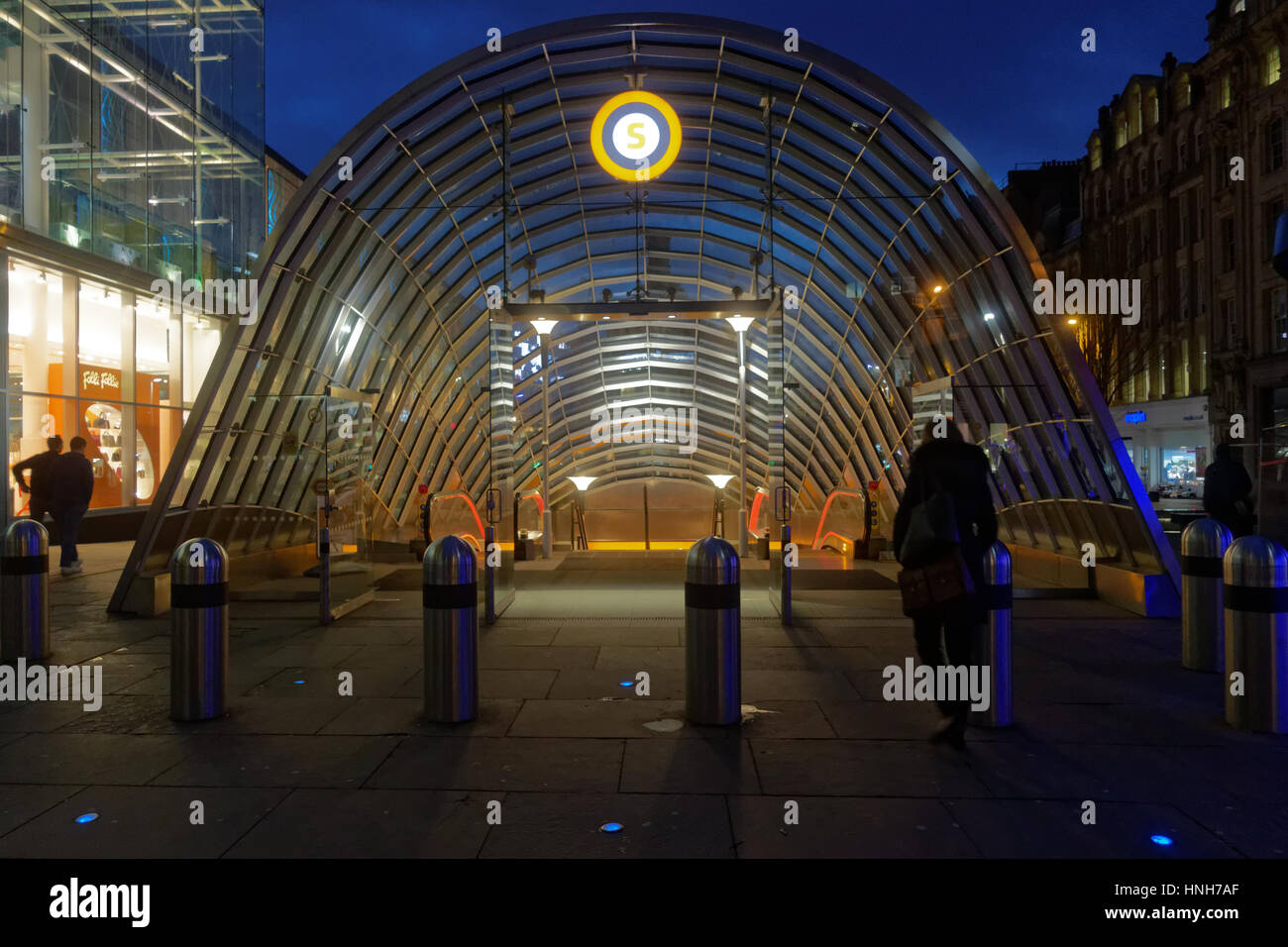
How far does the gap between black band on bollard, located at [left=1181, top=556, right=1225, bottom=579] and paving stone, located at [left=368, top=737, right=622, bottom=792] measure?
484 centimetres

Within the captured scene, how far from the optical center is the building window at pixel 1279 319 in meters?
32.8

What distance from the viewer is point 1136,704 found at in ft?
20.6

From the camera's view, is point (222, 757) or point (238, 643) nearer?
point (222, 757)

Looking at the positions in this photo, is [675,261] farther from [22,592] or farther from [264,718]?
[264,718]

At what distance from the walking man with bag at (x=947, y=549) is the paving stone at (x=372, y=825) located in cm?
263

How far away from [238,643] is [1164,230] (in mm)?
43878

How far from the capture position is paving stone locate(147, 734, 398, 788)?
192 inches

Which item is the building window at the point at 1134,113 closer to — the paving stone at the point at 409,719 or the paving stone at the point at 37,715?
the paving stone at the point at 409,719

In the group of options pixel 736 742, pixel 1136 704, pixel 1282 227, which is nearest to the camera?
pixel 1282 227

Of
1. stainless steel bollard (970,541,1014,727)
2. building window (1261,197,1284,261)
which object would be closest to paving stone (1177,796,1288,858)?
stainless steel bollard (970,541,1014,727)
